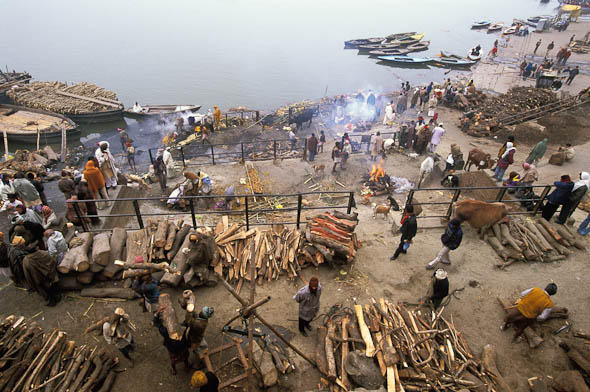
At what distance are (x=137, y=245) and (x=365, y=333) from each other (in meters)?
5.72

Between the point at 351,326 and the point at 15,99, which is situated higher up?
the point at 351,326

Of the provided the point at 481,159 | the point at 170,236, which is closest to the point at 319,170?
the point at 481,159

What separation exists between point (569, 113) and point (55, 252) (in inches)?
1131

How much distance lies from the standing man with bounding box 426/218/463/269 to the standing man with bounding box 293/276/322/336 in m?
3.61

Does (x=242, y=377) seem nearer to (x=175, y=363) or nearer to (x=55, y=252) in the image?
(x=175, y=363)

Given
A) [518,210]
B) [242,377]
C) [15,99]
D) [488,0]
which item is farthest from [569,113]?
[488,0]

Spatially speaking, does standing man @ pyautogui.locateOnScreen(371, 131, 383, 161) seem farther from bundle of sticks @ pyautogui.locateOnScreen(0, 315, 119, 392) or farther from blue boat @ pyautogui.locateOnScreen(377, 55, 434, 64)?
blue boat @ pyautogui.locateOnScreen(377, 55, 434, 64)

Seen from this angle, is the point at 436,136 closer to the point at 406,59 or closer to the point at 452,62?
the point at 452,62

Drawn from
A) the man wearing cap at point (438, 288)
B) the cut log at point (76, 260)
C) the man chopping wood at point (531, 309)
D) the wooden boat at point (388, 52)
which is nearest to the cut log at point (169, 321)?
the cut log at point (76, 260)

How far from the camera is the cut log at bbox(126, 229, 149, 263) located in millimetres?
7614

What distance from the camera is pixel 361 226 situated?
397 inches

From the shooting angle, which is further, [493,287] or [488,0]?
[488,0]

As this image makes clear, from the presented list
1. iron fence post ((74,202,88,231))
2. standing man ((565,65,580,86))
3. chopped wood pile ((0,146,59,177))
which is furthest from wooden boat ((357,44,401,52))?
iron fence post ((74,202,88,231))

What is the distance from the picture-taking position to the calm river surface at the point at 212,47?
124 feet
